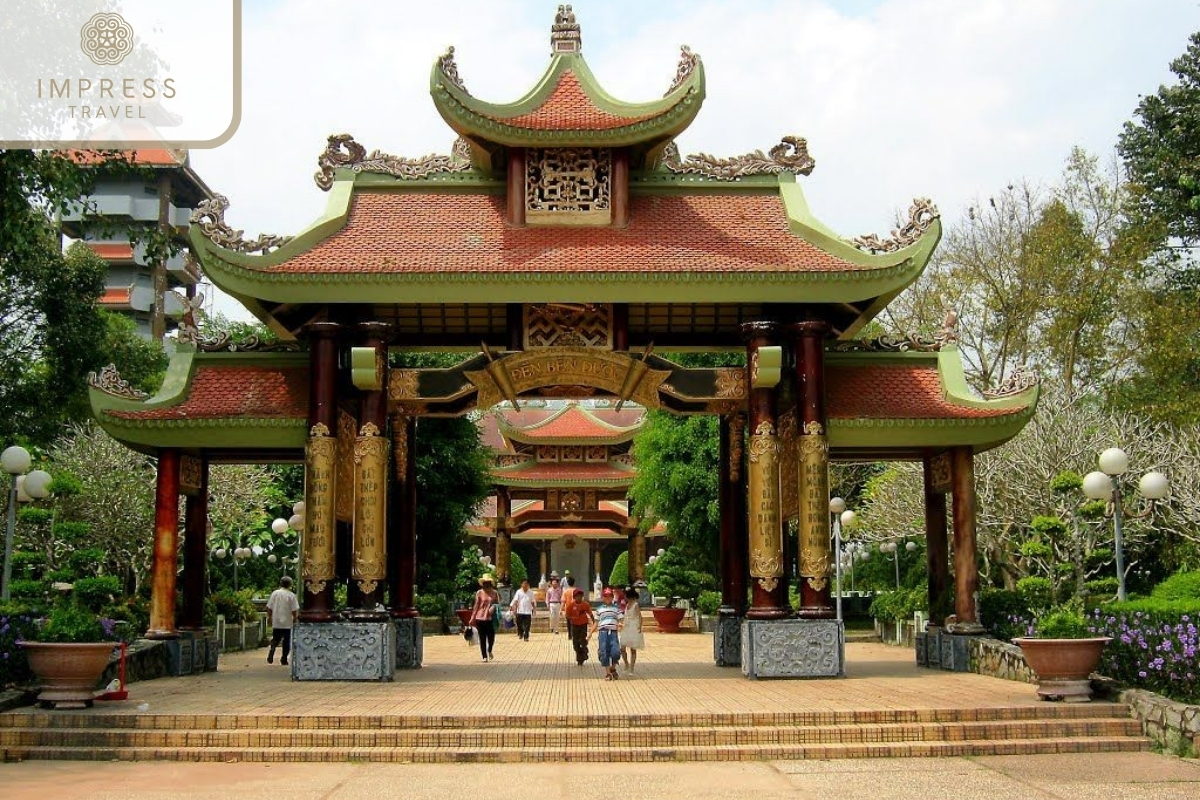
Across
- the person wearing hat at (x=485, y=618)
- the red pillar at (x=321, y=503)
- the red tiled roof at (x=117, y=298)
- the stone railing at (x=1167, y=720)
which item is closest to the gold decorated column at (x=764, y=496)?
the stone railing at (x=1167, y=720)

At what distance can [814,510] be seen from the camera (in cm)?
1447

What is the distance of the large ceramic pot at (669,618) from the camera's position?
101 feet

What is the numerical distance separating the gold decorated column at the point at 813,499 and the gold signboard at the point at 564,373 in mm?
1911

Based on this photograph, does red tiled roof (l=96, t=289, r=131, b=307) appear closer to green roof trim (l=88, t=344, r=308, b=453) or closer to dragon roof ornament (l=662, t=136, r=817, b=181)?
green roof trim (l=88, t=344, r=308, b=453)

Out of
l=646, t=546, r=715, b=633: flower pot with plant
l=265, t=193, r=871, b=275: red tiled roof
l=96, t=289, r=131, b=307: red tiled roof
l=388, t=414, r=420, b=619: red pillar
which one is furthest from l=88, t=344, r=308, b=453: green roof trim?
l=96, t=289, r=131, b=307: red tiled roof

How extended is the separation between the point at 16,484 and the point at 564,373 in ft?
21.7

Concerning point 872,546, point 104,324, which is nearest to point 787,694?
point 872,546

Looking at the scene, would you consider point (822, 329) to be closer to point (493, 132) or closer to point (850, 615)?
point (493, 132)

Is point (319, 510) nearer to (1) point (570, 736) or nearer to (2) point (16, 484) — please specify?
(2) point (16, 484)

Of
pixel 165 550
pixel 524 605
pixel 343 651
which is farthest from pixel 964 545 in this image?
pixel 165 550

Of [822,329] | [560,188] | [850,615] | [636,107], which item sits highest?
[636,107]

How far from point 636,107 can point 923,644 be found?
8254 millimetres

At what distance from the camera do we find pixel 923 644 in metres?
16.4

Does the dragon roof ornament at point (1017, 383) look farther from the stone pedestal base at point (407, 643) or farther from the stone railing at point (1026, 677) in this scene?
the stone pedestal base at point (407, 643)
